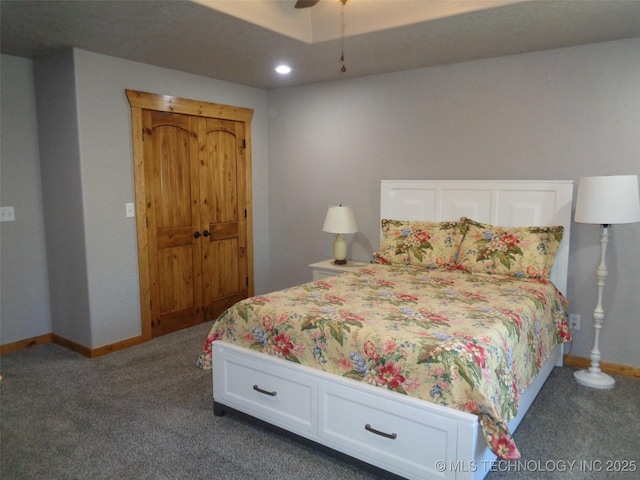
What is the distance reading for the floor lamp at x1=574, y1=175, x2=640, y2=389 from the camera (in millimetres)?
2838

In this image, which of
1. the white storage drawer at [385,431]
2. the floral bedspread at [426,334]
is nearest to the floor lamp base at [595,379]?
the floral bedspread at [426,334]

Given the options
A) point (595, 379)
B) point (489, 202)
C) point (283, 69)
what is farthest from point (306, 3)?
point (595, 379)

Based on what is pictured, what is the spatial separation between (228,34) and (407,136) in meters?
1.77

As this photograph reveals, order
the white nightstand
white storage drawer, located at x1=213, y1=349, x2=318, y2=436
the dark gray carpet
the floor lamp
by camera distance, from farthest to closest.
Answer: the white nightstand, the floor lamp, white storage drawer, located at x1=213, y1=349, x2=318, y2=436, the dark gray carpet

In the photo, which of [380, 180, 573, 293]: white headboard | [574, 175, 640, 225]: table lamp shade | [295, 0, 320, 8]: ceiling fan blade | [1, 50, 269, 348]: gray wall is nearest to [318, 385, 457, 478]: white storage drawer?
[574, 175, 640, 225]: table lamp shade

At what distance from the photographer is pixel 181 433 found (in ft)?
8.30

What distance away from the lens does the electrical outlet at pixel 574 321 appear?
11.1 ft

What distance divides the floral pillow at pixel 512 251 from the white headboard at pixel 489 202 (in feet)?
0.49

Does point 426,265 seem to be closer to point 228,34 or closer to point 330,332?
point 330,332

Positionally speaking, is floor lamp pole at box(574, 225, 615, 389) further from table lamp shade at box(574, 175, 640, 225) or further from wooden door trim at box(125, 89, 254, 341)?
wooden door trim at box(125, 89, 254, 341)

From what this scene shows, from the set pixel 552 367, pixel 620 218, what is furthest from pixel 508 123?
pixel 552 367

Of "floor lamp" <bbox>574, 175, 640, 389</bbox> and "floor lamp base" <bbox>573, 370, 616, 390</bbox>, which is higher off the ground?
"floor lamp" <bbox>574, 175, 640, 389</bbox>

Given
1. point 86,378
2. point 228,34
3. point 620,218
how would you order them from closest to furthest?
point 620,218 → point 228,34 → point 86,378

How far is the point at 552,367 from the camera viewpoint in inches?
128
